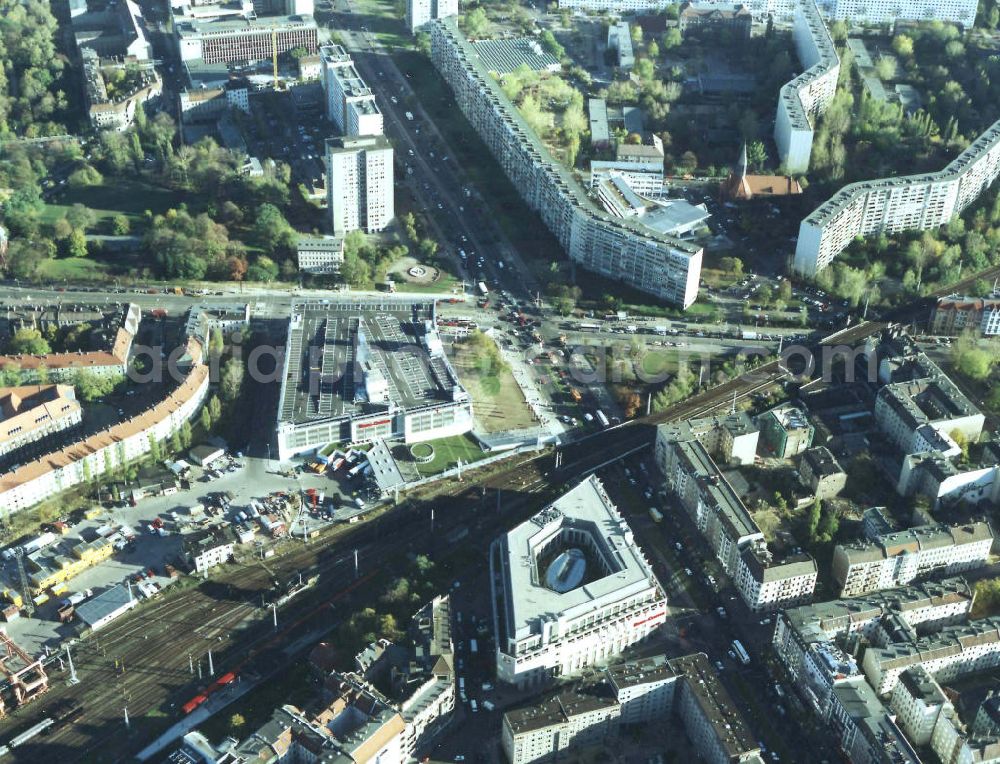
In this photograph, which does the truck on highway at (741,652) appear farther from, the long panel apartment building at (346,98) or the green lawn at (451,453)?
the long panel apartment building at (346,98)

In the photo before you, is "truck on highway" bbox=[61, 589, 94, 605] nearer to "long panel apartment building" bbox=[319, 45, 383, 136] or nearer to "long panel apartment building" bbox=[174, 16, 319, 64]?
"long panel apartment building" bbox=[319, 45, 383, 136]

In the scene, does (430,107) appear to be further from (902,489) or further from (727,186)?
(902,489)

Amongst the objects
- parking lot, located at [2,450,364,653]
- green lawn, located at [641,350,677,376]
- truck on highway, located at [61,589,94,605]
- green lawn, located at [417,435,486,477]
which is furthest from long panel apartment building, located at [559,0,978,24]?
truck on highway, located at [61,589,94,605]

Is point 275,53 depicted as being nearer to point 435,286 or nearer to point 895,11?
point 435,286

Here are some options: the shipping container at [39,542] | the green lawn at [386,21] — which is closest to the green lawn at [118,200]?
the green lawn at [386,21]

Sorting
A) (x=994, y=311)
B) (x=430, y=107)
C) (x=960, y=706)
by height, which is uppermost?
(x=430, y=107)

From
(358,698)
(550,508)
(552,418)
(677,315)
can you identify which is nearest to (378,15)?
(677,315)

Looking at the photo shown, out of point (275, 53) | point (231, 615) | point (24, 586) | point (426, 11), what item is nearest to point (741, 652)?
point (231, 615)
